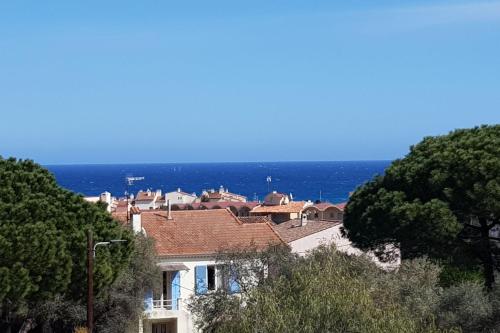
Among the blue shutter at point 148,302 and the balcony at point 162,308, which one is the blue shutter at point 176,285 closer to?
the balcony at point 162,308

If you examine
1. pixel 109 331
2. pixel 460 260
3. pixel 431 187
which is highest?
pixel 431 187

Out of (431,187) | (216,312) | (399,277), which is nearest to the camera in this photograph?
(399,277)

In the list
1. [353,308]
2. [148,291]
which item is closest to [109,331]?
[148,291]

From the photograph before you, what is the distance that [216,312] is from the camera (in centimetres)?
3328

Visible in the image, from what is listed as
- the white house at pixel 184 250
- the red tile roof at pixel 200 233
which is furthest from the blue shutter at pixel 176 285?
the red tile roof at pixel 200 233

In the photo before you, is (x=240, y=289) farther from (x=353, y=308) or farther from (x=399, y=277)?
(x=353, y=308)

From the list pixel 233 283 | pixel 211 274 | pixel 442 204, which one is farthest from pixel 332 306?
pixel 211 274

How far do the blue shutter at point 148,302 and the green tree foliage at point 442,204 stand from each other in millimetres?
Answer: 8836

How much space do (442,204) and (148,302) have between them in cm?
1329

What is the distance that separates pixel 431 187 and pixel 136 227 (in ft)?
43.3

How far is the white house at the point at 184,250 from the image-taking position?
40.3m

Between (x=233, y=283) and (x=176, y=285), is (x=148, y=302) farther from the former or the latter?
(x=233, y=283)

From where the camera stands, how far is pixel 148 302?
39594mm

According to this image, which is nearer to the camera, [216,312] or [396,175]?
[216,312]
